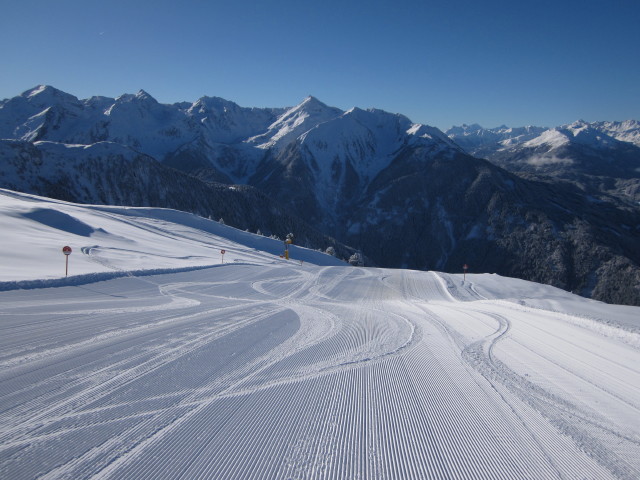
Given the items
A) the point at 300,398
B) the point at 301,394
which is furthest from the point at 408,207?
the point at 300,398

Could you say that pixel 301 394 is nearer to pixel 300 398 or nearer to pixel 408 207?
pixel 300 398

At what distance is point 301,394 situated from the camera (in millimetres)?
4758

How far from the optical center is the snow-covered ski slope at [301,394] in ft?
11.2

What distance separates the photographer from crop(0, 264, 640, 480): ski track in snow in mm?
3408

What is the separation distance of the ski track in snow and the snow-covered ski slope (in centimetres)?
2

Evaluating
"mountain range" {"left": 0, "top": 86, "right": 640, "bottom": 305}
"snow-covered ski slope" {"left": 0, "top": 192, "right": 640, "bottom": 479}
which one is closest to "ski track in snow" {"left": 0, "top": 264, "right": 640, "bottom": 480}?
"snow-covered ski slope" {"left": 0, "top": 192, "right": 640, "bottom": 479}

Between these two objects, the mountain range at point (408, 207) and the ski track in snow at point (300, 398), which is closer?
the ski track in snow at point (300, 398)

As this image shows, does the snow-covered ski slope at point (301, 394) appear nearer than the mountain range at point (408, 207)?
Yes

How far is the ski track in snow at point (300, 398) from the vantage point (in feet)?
11.2

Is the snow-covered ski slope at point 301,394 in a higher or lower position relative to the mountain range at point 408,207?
lower

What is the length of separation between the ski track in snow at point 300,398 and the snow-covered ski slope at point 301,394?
0.02 m

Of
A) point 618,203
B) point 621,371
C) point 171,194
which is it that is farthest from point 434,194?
point 621,371

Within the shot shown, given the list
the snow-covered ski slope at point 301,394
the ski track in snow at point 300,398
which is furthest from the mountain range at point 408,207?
the ski track in snow at point 300,398

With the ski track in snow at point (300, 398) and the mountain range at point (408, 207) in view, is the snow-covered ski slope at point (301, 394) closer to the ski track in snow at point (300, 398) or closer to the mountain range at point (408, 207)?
the ski track in snow at point (300, 398)
